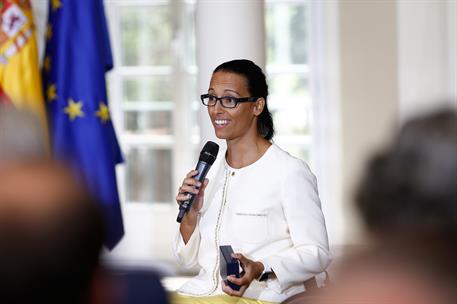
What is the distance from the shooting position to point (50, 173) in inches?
29.8

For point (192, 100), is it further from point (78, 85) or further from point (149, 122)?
point (78, 85)

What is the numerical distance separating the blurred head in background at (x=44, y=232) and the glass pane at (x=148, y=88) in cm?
568

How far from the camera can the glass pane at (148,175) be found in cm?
649

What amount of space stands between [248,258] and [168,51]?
420cm

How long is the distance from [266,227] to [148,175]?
4.12 m

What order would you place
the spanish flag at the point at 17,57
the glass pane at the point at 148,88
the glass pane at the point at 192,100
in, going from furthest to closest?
the glass pane at the point at 148,88
the glass pane at the point at 192,100
the spanish flag at the point at 17,57

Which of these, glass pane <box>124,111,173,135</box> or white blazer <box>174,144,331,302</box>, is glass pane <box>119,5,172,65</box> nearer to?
glass pane <box>124,111,173,135</box>

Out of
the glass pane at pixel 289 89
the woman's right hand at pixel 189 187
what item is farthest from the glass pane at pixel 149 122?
the woman's right hand at pixel 189 187

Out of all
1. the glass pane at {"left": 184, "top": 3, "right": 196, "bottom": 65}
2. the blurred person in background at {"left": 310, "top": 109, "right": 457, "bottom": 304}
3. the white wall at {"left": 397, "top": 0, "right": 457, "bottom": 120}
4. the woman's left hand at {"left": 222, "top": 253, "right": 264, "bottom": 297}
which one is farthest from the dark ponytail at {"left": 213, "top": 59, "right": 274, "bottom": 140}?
the glass pane at {"left": 184, "top": 3, "right": 196, "bottom": 65}

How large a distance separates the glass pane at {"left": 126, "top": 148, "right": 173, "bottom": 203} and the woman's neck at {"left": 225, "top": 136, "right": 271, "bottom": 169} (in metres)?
3.77

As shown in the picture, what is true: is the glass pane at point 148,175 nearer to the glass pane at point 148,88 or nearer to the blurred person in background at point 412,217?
the glass pane at point 148,88

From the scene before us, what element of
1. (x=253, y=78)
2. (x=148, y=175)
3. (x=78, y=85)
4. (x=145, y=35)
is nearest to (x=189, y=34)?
(x=145, y=35)

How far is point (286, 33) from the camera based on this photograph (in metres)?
6.41

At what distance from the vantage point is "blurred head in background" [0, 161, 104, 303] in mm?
735
